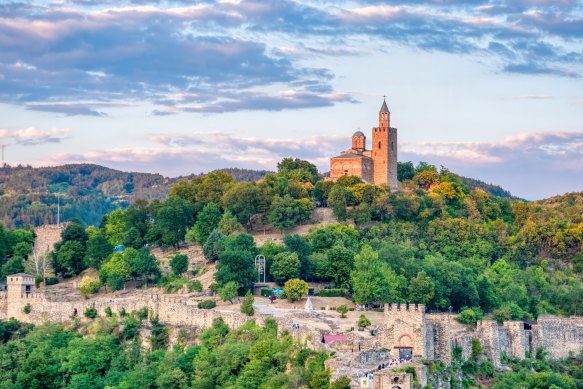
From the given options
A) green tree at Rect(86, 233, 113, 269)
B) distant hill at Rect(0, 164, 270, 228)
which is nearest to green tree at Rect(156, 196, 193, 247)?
green tree at Rect(86, 233, 113, 269)

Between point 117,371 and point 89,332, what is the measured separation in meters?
5.16

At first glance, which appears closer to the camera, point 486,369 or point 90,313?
point 486,369

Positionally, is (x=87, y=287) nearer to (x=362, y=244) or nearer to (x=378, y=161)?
(x=362, y=244)

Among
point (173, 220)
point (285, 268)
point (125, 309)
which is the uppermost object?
point (173, 220)

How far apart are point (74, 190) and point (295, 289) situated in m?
96.2

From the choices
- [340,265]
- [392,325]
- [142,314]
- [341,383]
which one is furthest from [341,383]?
[340,265]

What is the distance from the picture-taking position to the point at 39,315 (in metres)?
53.4

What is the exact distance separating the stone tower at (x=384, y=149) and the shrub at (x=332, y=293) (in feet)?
68.7

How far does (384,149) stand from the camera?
72.1 m

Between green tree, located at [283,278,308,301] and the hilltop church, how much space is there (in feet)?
74.3

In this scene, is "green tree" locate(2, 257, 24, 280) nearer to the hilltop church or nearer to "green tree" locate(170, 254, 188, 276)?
"green tree" locate(170, 254, 188, 276)

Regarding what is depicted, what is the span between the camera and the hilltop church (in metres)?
71.9

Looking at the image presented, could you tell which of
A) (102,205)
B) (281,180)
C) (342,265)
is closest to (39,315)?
(342,265)

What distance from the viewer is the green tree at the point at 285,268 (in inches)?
2087
